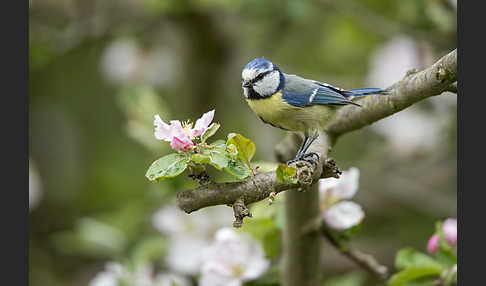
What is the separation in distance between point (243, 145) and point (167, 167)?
0.11 metres

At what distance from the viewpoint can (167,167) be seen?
2.50 feet

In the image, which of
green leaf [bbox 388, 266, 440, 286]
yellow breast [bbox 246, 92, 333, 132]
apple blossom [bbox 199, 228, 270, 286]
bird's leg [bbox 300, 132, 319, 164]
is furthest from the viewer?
apple blossom [bbox 199, 228, 270, 286]

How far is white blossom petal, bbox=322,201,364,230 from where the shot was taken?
44.3 inches

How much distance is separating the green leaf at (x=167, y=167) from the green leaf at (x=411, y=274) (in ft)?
1.77

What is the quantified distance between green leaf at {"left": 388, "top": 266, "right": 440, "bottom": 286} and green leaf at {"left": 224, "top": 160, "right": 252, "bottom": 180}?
1.52 ft

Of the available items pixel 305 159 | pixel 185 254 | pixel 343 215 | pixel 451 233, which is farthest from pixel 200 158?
pixel 185 254

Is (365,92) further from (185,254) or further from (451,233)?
(185,254)

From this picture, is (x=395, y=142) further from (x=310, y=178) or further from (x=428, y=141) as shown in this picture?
(x=310, y=178)

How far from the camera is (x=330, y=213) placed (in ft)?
3.78

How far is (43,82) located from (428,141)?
2.10 metres

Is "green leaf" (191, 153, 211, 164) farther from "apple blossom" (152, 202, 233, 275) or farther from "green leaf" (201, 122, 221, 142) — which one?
"apple blossom" (152, 202, 233, 275)

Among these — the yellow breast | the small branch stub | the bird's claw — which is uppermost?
the yellow breast

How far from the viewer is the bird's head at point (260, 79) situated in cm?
90

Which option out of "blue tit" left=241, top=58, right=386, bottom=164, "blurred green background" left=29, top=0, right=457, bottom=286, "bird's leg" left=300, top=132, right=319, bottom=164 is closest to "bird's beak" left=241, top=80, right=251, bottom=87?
"blue tit" left=241, top=58, right=386, bottom=164
